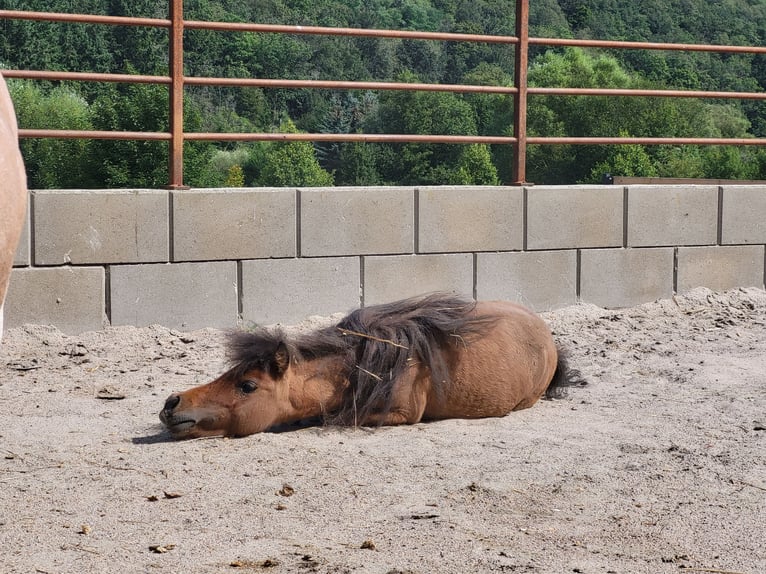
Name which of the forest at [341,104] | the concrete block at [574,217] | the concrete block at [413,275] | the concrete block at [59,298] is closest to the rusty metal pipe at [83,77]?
the concrete block at [59,298]

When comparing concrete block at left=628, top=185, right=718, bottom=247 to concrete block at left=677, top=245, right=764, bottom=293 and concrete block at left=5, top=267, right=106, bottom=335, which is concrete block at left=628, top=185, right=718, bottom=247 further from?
concrete block at left=5, top=267, right=106, bottom=335

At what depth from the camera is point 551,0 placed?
174ft

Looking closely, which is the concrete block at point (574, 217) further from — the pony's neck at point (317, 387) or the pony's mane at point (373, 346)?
the pony's neck at point (317, 387)

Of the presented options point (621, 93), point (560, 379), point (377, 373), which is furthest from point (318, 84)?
point (377, 373)

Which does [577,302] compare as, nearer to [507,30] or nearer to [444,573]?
[444,573]

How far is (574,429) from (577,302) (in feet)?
8.63

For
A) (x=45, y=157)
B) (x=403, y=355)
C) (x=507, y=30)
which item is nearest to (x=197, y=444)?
(x=403, y=355)

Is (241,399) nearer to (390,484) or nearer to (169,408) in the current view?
(169,408)

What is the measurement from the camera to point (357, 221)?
232 inches

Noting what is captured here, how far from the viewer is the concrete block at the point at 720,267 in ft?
22.0

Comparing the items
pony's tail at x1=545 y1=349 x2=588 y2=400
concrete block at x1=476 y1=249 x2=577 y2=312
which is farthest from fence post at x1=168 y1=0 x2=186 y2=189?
pony's tail at x1=545 y1=349 x2=588 y2=400

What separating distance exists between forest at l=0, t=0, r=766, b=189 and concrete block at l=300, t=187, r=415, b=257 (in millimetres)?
17742

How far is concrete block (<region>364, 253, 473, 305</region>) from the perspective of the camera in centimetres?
595

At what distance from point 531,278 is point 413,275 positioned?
30.9 inches
